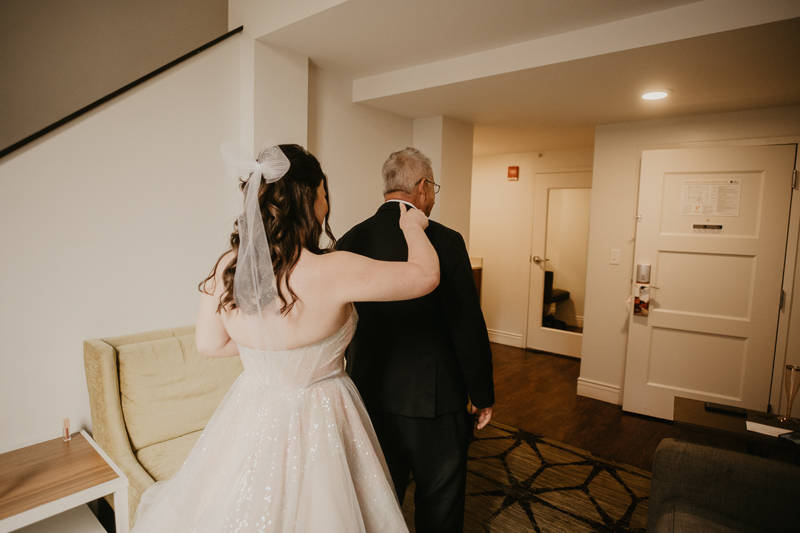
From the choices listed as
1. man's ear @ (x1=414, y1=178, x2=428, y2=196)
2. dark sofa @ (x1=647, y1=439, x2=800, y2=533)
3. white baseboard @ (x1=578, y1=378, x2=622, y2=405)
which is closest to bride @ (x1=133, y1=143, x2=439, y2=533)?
man's ear @ (x1=414, y1=178, x2=428, y2=196)

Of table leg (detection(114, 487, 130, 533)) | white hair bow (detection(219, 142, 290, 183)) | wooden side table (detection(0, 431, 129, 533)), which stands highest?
white hair bow (detection(219, 142, 290, 183))

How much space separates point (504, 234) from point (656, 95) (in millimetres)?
2689

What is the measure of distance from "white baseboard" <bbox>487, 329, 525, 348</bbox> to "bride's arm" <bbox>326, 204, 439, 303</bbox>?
14.7 ft

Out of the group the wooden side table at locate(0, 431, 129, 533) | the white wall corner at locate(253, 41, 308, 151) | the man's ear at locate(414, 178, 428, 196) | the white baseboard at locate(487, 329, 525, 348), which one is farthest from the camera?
the white baseboard at locate(487, 329, 525, 348)

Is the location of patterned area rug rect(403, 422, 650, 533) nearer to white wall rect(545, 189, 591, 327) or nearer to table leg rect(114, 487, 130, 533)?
table leg rect(114, 487, 130, 533)

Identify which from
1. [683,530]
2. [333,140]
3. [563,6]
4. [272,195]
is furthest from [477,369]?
[333,140]

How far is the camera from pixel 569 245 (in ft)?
16.7

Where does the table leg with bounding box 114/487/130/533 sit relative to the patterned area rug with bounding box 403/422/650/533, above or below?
above

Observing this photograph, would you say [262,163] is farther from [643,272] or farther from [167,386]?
[643,272]

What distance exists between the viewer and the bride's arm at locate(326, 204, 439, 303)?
3.42 feet

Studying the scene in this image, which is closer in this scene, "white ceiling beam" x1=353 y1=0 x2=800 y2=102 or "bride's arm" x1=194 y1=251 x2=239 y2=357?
"bride's arm" x1=194 y1=251 x2=239 y2=357

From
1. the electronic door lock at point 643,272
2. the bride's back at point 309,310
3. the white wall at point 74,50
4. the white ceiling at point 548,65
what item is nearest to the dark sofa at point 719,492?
the bride's back at point 309,310

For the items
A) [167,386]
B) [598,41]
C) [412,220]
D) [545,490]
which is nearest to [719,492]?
[545,490]

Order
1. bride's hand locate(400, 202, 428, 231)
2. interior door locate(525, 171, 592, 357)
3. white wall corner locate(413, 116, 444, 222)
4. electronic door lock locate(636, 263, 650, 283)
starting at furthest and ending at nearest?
1. interior door locate(525, 171, 592, 357)
2. white wall corner locate(413, 116, 444, 222)
3. electronic door lock locate(636, 263, 650, 283)
4. bride's hand locate(400, 202, 428, 231)
